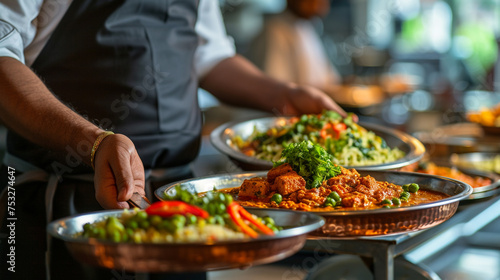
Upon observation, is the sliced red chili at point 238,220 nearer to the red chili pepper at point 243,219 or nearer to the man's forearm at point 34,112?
the red chili pepper at point 243,219

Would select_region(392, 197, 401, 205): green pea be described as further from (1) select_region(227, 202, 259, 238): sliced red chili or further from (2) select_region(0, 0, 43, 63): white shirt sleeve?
(2) select_region(0, 0, 43, 63): white shirt sleeve

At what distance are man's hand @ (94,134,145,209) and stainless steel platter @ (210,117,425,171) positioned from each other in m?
0.63

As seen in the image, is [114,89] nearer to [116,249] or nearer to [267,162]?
[267,162]

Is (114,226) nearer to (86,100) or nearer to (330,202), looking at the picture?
(330,202)

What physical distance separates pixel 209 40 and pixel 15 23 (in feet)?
2.90

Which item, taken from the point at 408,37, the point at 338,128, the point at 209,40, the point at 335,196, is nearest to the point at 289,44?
the point at 209,40

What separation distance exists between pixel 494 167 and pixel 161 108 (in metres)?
1.56

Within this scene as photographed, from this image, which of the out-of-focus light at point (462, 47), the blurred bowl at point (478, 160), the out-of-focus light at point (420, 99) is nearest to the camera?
the blurred bowl at point (478, 160)

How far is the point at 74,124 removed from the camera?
1427 mm

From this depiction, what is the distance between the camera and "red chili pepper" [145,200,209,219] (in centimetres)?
105

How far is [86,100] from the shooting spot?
177 cm

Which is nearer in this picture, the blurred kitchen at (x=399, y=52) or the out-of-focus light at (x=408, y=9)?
the blurred kitchen at (x=399, y=52)

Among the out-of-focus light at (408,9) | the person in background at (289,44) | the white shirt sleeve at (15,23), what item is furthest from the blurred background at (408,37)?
the white shirt sleeve at (15,23)

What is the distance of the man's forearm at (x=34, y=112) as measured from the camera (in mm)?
1440
